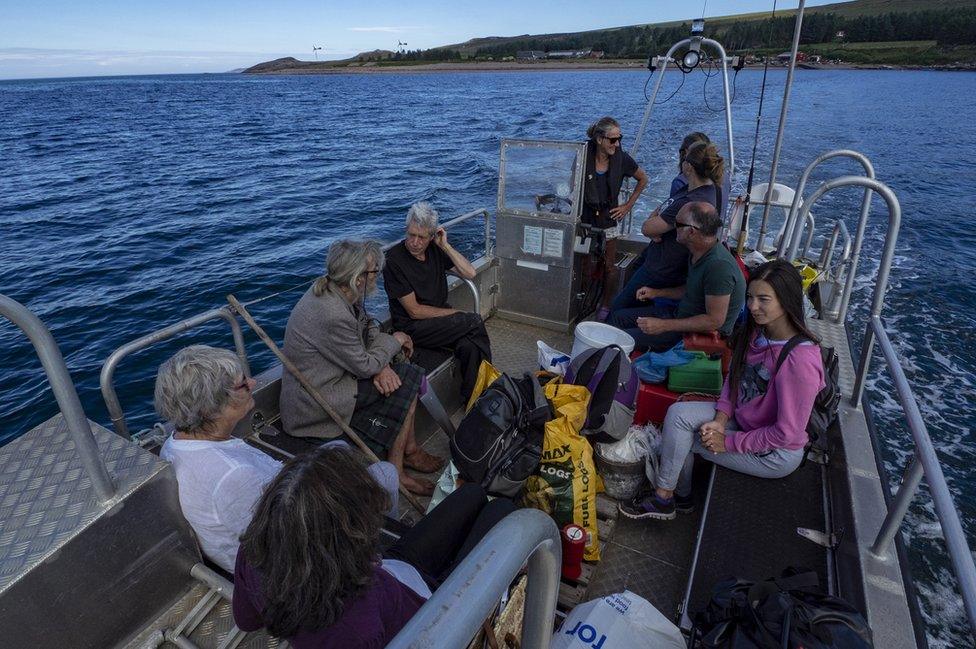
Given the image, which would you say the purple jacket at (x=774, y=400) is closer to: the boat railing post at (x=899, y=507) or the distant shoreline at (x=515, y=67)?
the boat railing post at (x=899, y=507)

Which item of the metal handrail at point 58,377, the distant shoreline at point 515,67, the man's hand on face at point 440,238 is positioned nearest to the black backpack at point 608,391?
the man's hand on face at point 440,238

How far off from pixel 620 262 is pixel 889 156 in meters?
20.7

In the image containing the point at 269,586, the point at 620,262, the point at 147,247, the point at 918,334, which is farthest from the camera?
the point at 147,247

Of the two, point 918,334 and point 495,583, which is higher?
point 495,583

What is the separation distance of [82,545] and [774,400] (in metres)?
2.83

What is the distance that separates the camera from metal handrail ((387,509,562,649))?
28.3 inches

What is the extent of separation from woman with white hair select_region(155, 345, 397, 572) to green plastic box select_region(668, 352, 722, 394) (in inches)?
85.7

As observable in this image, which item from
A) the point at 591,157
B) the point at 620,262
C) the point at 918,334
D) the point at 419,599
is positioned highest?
the point at 591,157

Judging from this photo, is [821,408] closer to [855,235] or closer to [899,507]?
[899,507]

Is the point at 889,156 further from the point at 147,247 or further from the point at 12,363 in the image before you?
the point at 12,363

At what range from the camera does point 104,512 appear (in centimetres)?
159

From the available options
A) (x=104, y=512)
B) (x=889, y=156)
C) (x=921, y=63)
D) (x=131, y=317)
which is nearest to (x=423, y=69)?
(x=921, y=63)

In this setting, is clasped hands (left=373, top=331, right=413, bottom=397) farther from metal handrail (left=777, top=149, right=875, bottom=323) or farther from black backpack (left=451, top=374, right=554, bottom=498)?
metal handrail (left=777, top=149, right=875, bottom=323)

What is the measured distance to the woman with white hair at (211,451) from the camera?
1.85 meters
